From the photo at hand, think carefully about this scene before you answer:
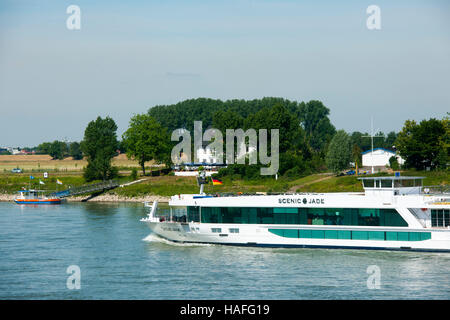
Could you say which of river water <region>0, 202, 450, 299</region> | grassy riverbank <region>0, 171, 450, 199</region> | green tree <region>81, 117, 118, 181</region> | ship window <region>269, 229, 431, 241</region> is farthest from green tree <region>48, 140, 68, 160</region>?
ship window <region>269, 229, 431, 241</region>

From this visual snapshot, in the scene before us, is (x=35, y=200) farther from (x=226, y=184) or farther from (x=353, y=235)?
(x=353, y=235)

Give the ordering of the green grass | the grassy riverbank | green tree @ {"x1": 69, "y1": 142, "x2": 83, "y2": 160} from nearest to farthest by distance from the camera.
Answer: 1. the grassy riverbank
2. the green grass
3. green tree @ {"x1": 69, "y1": 142, "x2": 83, "y2": 160}

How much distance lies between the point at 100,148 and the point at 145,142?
731cm

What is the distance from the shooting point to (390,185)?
3584cm

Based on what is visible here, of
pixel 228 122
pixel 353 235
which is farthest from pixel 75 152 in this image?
pixel 353 235

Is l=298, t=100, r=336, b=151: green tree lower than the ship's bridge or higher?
higher

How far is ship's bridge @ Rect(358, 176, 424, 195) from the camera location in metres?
35.7

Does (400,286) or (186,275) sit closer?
(400,286)

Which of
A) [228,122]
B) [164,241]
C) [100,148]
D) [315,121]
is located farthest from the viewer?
[315,121]

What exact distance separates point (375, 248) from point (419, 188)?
17.6 ft

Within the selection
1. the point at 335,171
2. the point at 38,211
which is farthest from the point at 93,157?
the point at 335,171

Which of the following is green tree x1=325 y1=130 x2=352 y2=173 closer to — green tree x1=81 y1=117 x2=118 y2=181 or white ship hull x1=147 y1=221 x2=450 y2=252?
green tree x1=81 y1=117 x2=118 y2=181
